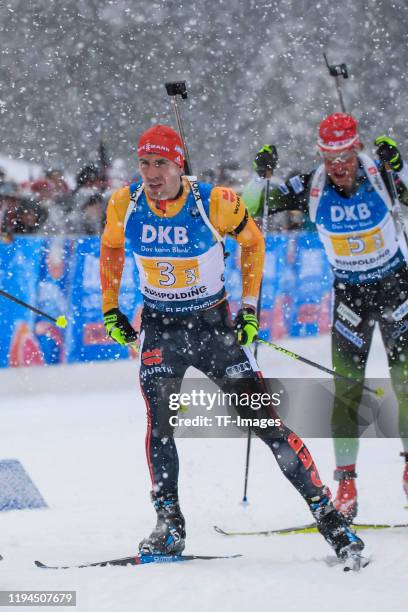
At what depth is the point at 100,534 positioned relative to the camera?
5.57 m

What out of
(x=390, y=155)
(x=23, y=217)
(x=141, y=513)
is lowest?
(x=141, y=513)

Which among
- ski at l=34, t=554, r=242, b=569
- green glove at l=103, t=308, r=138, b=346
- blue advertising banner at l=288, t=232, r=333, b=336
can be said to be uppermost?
blue advertising banner at l=288, t=232, r=333, b=336

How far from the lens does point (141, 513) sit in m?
6.18

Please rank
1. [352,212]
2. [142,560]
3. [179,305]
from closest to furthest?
[142,560] → [179,305] → [352,212]

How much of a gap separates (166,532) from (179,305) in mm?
1222

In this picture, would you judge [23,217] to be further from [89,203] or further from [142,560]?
[142,560]

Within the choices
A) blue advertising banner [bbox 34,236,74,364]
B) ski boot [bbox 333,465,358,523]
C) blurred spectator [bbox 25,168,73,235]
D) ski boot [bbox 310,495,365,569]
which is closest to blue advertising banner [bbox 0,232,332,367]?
blue advertising banner [bbox 34,236,74,364]

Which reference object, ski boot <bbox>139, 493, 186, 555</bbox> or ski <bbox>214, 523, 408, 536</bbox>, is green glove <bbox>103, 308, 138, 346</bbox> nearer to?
ski boot <bbox>139, 493, 186, 555</bbox>

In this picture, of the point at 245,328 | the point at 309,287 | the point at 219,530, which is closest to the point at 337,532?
the point at 245,328

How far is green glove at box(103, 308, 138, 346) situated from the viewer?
4.95 m

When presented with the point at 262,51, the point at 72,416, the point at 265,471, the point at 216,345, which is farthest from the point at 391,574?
the point at 262,51

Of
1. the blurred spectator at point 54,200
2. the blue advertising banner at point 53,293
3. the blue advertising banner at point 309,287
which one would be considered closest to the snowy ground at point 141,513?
the blue advertising banner at point 53,293

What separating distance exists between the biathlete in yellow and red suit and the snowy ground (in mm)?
485

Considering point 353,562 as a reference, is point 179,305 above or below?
above
